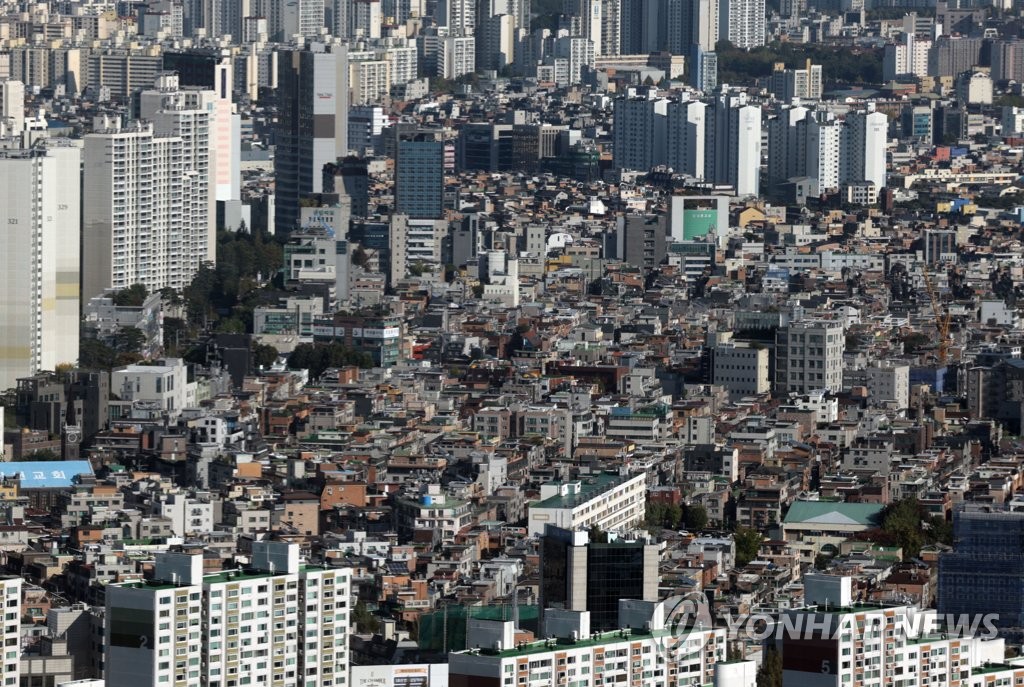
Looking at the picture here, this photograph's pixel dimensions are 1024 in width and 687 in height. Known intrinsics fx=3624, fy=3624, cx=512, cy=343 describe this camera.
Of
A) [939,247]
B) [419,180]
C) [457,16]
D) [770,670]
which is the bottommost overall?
[770,670]

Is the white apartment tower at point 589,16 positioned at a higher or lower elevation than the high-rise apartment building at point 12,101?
higher

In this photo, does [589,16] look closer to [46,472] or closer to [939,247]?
[939,247]

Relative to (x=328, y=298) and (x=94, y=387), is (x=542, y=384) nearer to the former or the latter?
(x=94, y=387)

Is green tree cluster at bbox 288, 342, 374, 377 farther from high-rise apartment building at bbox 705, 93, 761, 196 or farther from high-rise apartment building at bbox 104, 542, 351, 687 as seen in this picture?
high-rise apartment building at bbox 705, 93, 761, 196

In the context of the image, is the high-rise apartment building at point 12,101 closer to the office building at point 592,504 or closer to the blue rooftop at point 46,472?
the blue rooftop at point 46,472

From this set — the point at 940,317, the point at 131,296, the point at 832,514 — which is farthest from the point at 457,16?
the point at 832,514

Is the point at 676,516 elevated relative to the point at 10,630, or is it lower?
lower

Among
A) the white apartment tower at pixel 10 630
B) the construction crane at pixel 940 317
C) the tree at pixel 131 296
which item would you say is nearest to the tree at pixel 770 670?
the white apartment tower at pixel 10 630

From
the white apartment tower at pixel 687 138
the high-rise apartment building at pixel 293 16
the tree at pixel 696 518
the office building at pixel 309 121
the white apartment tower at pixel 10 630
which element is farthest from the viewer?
the high-rise apartment building at pixel 293 16
